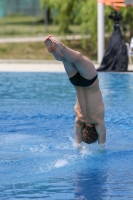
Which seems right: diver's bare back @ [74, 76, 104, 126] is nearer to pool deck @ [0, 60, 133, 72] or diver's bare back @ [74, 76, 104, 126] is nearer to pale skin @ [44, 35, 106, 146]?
pale skin @ [44, 35, 106, 146]

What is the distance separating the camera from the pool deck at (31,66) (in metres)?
19.6

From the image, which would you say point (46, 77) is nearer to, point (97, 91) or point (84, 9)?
point (84, 9)

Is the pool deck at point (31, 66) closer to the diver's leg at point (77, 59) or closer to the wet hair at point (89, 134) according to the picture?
the wet hair at point (89, 134)

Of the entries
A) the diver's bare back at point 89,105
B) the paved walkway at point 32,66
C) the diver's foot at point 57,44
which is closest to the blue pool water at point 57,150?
the diver's bare back at point 89,105

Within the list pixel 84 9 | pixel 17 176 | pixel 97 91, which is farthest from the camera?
pixel 84 9

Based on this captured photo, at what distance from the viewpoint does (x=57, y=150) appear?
9.35 metres

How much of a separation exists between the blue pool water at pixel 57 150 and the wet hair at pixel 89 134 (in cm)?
32

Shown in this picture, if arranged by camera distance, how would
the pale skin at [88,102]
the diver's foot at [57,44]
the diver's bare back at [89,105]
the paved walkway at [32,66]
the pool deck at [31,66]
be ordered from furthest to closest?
the paved walkway at [32,66] → the pool deck at [31,66] → the diver's bare back at [89,105] → the pale skin at [88,102] → the diver's foot at [57,44]

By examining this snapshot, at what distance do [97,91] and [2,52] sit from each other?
1672 cm

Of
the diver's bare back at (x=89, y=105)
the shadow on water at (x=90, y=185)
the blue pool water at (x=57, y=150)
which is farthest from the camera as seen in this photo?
the diver's bare back at (x=89, y=105)

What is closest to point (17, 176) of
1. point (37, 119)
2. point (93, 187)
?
point (93, 187)

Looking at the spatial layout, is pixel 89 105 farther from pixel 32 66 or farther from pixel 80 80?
pixel 32 66

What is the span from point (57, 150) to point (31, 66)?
460 inches

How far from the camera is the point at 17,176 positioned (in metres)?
7.88
